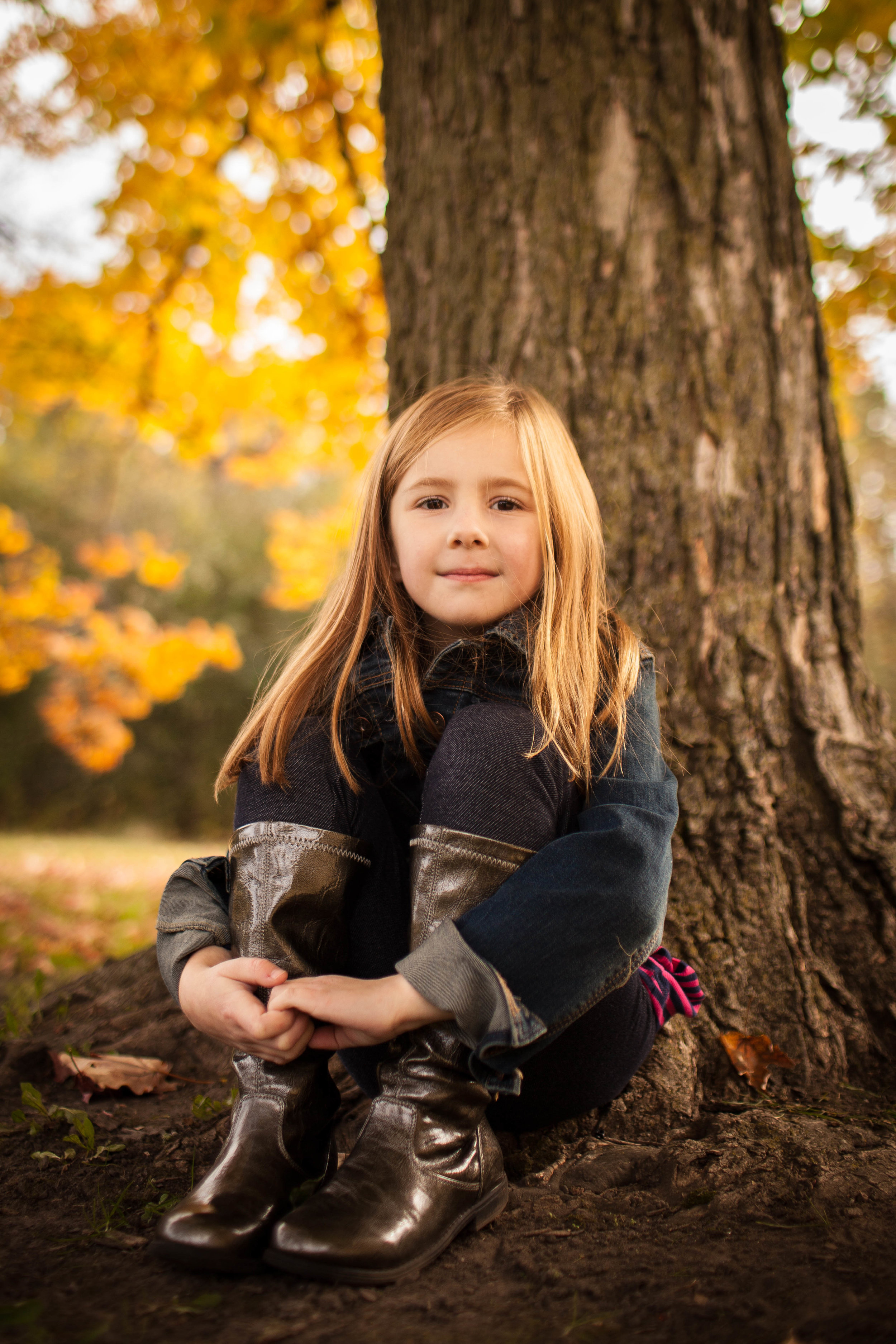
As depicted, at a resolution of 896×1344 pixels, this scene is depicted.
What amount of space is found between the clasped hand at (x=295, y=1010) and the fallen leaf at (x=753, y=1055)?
0.64m

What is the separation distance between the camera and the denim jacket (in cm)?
99

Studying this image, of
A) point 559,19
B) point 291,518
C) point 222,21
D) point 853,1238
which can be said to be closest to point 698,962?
point 853,1238

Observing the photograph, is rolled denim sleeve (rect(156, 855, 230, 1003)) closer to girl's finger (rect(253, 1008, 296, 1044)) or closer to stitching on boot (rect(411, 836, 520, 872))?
girl's finger (rect(253, 1008, 296, 1044))

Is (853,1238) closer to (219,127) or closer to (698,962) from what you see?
(698,962)

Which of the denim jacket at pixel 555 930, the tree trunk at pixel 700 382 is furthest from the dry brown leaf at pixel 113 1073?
the tree trunk at pixel 700 382

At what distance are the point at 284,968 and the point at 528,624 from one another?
0.62 meters

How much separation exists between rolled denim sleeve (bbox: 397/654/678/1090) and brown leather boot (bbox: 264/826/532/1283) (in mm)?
48

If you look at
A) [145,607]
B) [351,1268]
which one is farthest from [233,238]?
[145,607]

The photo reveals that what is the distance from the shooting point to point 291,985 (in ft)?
3.35

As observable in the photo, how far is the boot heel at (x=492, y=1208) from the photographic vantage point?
104 cm

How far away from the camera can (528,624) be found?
52.1 inches

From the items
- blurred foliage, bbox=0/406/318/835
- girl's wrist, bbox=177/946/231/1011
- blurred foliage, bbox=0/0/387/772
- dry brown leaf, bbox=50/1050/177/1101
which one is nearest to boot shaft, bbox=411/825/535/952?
girl's wrist, bbox=177/946/231/1011

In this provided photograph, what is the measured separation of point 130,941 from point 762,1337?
8.88ft

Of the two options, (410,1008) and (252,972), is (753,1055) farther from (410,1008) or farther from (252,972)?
(252,972)
